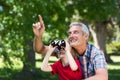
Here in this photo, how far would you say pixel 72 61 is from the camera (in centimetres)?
436

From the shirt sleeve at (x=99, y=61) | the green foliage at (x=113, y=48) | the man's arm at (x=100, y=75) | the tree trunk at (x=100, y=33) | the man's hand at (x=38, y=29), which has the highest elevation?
the man's hand at (x=38, y=29)

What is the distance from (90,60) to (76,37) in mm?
304

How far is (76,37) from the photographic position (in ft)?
14.8

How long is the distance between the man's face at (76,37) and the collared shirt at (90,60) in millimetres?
144

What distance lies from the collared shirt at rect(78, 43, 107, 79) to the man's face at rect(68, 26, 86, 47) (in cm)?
14

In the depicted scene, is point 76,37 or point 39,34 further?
point 39,34

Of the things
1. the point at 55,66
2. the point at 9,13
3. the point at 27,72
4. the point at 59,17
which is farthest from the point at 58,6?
the point at 55,66

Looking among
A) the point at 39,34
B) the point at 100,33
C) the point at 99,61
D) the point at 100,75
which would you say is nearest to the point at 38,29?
the point at 39,34

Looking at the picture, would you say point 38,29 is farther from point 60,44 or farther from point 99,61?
point 99,61

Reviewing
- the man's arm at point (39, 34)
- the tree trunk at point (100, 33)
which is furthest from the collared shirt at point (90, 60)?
the tree trunk at point (100, 33)

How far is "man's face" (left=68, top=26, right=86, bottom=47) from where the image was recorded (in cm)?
450

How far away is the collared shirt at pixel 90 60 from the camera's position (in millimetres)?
4484

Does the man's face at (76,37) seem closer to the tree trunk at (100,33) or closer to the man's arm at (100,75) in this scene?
the man's arm at (100,75)

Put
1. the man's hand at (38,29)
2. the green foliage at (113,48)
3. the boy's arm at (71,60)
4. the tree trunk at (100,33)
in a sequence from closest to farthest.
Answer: the boy's arm at (71,60)
the man's hand at (38,29)
the tree trunk at (100,33)
the green foliage at (113,48)
